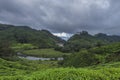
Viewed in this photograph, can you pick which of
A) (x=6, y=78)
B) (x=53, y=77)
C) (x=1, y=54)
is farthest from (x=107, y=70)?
(x=1, y=54)

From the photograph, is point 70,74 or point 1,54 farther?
point 1,54

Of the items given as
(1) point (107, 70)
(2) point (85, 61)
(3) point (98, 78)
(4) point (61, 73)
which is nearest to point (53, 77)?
(4) point (61, 73)

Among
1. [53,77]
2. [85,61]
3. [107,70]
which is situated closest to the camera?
[53,77]

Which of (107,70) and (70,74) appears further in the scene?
(107,70)

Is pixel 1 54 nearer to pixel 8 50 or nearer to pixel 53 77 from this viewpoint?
pixel 8 50

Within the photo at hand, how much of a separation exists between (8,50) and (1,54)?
6.46m

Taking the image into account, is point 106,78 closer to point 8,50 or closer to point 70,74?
point 70,74

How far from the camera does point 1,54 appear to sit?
161 meters

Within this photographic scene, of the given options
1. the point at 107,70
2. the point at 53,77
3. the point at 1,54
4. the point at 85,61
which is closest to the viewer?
the point at 53,77

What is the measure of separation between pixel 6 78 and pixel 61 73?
304 cm

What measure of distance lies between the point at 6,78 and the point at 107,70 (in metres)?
5.46

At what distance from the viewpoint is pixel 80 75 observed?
443 inches

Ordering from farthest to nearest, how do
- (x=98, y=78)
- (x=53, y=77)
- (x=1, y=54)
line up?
(x=1, y=54), (x=98, y=78), (x=53, y=77)

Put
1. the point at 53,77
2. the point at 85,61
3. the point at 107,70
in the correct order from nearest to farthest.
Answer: the point at 53,77, the point at 107,70, the point at 85,61
